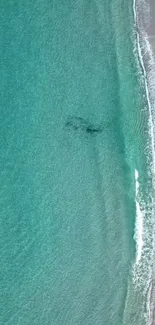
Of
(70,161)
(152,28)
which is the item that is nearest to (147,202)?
(70,161)

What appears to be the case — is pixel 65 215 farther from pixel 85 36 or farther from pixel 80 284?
pixel 85 36

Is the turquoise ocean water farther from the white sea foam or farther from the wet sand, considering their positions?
the wet sand

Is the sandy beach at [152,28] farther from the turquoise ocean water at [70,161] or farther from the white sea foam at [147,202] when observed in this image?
the turquoise ocean water at [70,161]

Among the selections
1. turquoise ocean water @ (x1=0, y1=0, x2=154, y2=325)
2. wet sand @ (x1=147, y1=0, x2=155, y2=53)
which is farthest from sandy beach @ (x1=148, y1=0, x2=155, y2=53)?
turquoise ocean water @ (x1=0, y1=0, x2=154, y2=325)

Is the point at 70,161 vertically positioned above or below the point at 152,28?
below

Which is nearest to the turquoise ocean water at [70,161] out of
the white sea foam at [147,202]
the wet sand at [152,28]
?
the white sea foam at [147,202]

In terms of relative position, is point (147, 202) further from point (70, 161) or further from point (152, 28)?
point (152, 28)
